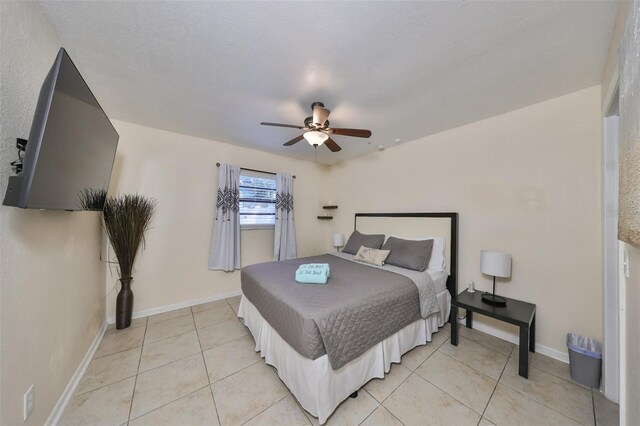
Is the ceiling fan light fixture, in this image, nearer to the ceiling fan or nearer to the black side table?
the ceiling fan

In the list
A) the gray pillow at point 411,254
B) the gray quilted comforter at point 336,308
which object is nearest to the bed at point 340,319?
the gray quilted comforter at point 336,308

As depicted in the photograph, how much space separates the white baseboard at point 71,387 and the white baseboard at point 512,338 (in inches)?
144

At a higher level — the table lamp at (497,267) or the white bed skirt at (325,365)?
the table lamp at (497,267)

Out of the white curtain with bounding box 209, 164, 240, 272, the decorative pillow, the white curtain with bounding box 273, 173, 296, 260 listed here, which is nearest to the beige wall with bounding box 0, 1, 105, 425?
the white curtain with bounding box 209, 164, 240, 272

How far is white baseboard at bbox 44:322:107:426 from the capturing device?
1.36 metres

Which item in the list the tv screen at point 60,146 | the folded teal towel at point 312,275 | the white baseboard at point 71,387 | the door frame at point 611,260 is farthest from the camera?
the folded teal towel at point 312,275

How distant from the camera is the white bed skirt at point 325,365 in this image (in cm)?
140

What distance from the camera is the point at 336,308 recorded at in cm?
154

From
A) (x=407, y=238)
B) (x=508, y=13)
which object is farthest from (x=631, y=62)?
(x=407, y=238)

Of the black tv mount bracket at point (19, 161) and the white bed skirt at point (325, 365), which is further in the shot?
the white bed skirt at point (325, 365)

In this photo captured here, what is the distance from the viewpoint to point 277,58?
5.20 feet

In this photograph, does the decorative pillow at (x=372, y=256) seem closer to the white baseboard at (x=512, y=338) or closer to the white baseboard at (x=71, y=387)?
the white baseboard at (x=512, y=338)

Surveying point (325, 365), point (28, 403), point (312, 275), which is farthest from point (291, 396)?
point (28, 403)

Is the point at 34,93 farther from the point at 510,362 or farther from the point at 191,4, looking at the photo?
the point at 510,362
